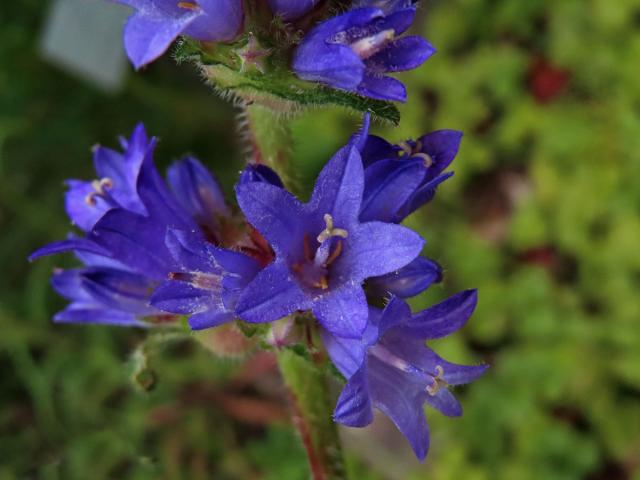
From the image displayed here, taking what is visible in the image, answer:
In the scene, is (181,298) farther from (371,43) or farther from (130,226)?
(371,43)

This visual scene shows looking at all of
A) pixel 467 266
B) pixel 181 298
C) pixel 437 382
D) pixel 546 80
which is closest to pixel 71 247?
pixel 181 298

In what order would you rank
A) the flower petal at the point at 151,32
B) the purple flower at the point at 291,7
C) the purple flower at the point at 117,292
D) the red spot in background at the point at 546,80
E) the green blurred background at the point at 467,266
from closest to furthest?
1. the flower petal at the point at 151,32
2. the purple flower at the point at 291,7
3. the purple flower at the point at 117,292
4. the green blurred background at the point at 467,266
5. the red spot in background at the point at 546,80

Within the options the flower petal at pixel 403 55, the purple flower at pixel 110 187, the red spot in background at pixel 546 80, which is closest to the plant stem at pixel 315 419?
the purple flower at pixel 110 187

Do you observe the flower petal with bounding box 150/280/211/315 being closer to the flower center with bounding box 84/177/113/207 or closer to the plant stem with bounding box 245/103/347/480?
the plant stem with bounding box 245/103/347/480

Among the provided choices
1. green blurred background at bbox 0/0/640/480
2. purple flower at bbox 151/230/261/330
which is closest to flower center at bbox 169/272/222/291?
purple flower at bbox 151/230/261/330

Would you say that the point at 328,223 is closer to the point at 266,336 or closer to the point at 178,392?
the point at 266,336

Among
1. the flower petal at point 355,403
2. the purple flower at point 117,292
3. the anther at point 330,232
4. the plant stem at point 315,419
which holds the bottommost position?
the plant stem at point 315,419

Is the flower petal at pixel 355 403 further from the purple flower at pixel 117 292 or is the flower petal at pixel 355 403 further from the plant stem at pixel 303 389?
the purple flower at pixel 117 292
